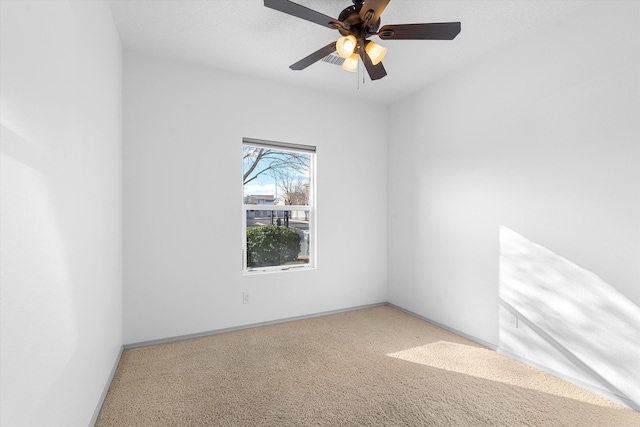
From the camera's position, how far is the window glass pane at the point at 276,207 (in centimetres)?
360

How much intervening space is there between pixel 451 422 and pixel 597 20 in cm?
297

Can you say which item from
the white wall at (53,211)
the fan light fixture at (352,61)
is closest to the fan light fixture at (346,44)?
the fan light fixture at (352,61)

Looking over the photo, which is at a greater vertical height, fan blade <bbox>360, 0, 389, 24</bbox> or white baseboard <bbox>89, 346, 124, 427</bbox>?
fan blade <bbox>360, 0, 389, 24</bbox>

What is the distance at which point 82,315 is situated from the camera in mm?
1659

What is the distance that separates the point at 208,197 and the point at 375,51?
7.08 ft

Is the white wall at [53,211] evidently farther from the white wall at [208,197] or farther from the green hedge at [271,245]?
the green hedge at [271,245]

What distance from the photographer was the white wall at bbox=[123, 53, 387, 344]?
9.75 feet

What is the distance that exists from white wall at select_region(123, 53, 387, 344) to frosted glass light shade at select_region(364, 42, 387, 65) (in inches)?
67.2

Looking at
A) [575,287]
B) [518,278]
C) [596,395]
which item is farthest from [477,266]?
[596,395]

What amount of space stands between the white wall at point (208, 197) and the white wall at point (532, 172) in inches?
38.5

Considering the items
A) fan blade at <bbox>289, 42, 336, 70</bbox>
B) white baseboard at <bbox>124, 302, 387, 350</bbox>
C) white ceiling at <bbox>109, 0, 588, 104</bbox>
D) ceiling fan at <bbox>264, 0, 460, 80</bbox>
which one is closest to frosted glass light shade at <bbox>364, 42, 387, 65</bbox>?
ceiling fan at <bbox>264, 0, 460, 80</bbox>

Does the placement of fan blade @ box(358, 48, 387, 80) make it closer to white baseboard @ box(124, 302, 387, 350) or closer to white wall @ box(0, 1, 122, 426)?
white wall @ box(0, 1, 122, 426)

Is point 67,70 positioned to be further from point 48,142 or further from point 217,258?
point 217,258

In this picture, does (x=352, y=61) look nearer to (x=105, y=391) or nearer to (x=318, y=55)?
(x=318, y=55)
